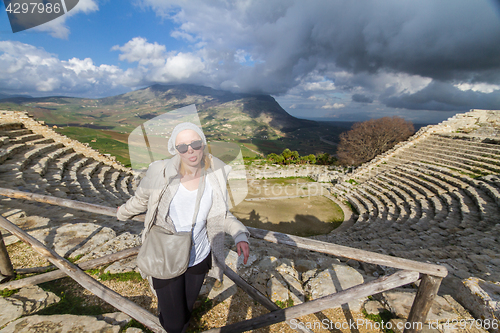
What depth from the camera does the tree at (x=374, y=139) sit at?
Result: 23.7 metres

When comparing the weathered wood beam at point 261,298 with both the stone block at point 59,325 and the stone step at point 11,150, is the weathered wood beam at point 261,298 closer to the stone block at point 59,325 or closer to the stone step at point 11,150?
the stone block at point 59,325

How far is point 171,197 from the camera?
1.73m

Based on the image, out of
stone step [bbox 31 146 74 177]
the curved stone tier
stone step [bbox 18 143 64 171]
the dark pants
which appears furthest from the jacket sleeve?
stone step [bbox 18 143 64 171]

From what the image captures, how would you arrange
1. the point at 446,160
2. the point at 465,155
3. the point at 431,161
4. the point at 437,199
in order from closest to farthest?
the point at 437,199 < the point at 465,155 < the point at 446,160 < the point at 431,161

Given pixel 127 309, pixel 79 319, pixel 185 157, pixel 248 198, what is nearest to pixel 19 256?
pixel 79 319

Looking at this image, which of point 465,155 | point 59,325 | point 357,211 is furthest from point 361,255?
point 465,155

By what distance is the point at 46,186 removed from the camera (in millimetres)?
→ 6551

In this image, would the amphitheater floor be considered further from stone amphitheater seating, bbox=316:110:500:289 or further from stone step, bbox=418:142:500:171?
stone step, bbox=418:142:500:171

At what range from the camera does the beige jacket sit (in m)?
1.71

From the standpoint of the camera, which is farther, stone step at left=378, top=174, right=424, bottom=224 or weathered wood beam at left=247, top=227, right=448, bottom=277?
stone step at left=378, top=174, right=424, bottom=224

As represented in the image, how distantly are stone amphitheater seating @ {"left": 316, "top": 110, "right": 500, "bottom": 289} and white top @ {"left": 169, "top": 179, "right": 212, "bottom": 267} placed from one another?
4.38 metres

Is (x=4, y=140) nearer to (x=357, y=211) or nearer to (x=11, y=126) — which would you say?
(x=11, y=126)

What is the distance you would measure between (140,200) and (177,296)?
3.17 ft

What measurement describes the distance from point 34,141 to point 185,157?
48.1 feet
